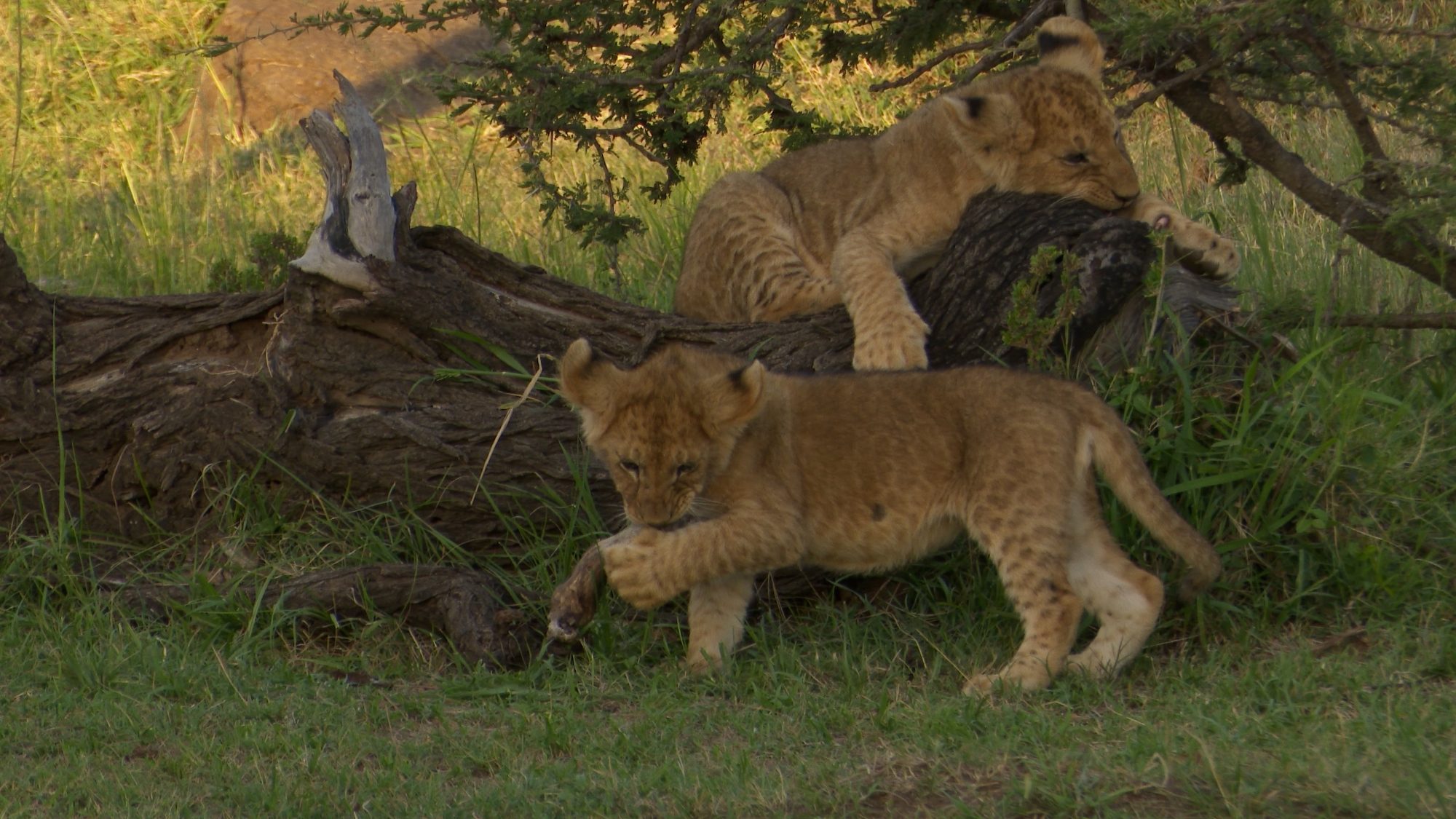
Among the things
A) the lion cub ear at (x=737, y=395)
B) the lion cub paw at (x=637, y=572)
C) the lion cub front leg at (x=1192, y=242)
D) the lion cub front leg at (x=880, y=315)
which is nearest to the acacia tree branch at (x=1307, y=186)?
the lion cub front leg at (x=1192, y=242)

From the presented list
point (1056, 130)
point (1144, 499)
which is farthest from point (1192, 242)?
point (1144, 499)

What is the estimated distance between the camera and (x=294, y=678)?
464cm

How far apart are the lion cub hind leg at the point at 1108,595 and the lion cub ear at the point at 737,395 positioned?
3.33 ft

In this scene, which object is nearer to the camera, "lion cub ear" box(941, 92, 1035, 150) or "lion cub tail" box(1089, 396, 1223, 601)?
"lion cub tail" box(1089, 396, 1223, 601)

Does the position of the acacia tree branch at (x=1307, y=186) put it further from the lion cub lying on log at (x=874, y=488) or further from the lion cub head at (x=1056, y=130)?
the lion cub lying on log at (x=874, y=488)

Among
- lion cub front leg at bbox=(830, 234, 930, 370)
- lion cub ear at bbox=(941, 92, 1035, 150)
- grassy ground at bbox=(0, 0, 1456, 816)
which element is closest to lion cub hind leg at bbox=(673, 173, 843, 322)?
lion cub front leg at bbox=(830, 234, 930, 370)

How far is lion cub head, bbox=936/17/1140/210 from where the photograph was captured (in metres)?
5.55

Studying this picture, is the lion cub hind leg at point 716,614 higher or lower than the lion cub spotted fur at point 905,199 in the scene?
lower

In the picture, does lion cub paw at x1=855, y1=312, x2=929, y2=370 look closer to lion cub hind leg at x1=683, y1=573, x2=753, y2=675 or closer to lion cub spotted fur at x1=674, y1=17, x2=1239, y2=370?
lion cub spotted fur at x1=674, y1=17, x2=1239, y2=370

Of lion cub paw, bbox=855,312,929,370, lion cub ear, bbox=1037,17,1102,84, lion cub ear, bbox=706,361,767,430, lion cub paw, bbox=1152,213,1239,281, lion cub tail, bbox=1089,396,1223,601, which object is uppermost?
lion cub ear, bbox=1037,17,1102,84

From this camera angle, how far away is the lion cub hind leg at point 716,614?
478cm

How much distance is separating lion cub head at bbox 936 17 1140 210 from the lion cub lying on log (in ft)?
3.57

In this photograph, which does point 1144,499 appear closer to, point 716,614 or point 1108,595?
point 1108,595

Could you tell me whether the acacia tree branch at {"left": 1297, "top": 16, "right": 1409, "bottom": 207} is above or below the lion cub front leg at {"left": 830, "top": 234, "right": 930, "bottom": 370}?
above
